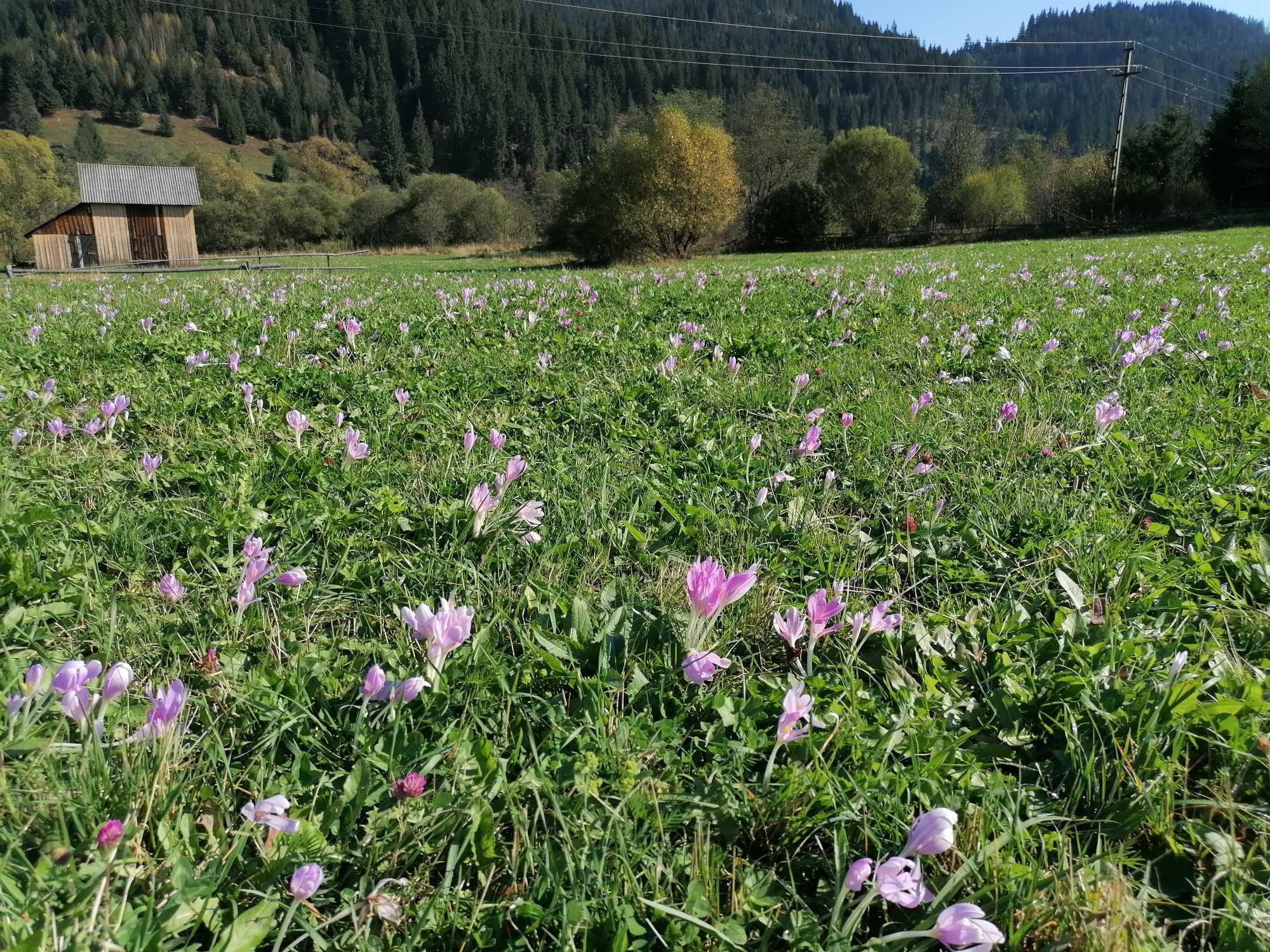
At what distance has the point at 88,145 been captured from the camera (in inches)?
4811

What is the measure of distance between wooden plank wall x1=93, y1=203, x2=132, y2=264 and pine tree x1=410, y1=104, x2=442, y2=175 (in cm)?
11463

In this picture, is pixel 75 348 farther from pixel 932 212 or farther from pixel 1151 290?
pixel 932 212

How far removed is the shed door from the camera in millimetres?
51625

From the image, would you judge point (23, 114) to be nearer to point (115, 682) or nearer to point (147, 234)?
point (147, 234)

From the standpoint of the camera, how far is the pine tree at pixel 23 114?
13588 centimetres

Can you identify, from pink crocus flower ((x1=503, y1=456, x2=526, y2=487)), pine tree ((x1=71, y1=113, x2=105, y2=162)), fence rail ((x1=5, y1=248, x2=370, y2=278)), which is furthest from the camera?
pine tree ((x1=71, y1=113, x2=105, y2=162))

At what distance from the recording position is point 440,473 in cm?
314

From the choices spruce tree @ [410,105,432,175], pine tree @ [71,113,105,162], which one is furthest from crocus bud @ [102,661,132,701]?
spruce tree @ [410,105,432,175]

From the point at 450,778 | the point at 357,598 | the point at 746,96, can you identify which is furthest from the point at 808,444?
Answer: the point at 746,96

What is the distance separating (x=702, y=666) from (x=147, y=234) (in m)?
64.2

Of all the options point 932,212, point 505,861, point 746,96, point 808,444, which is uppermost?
point 746,96

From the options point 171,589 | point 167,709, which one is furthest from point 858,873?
point 171,589

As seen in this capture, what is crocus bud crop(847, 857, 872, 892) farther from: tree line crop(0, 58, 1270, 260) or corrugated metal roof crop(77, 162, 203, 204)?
corrugated metal roof crop(77, 162, 203, 204)

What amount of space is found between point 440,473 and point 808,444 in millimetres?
1612
